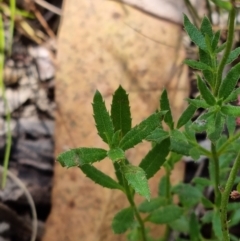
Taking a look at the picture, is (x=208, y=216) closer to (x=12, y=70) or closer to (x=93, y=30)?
(x=93, y=30)

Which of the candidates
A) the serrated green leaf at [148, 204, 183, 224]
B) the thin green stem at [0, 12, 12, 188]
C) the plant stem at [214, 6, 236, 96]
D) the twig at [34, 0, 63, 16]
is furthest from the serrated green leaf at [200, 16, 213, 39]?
the twig at [34, 0, 63, 16]

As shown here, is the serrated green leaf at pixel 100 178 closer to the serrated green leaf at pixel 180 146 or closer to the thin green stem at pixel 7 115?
the serrated green leaf at pixel 180 146

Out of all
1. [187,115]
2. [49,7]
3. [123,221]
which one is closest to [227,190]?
[187,115]

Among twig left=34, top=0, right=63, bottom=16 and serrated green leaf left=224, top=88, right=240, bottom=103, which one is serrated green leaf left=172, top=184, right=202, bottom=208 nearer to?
serrated green leaf left=224, top=88, right=240, bottom=103

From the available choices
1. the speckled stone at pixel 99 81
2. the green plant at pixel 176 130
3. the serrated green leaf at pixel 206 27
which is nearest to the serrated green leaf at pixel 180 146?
the green plant at pixel 176 130

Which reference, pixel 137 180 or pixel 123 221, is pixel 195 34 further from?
pixel 123 221

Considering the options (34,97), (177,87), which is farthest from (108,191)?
(34,97)

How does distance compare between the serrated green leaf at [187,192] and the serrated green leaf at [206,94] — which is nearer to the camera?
the serrated green leaf at [206,94]

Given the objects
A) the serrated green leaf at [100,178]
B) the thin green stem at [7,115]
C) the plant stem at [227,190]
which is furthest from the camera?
the thin green stem at [7,115]
